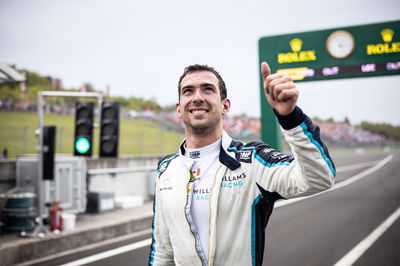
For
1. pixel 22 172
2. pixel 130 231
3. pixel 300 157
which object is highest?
pixel 300 157

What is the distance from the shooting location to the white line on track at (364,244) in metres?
6.46

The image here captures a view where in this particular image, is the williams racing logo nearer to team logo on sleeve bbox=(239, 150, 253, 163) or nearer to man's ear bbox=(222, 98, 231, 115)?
team logo on sleeve bbox=(239, 150, 253, 163)

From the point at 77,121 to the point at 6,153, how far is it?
12.2m

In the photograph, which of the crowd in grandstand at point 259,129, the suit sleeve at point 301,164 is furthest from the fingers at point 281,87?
the crowd in grandstand at point 259,129

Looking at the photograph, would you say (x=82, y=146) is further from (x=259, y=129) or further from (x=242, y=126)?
(x=242, y=126)

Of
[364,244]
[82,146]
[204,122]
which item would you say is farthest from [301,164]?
[364,244]

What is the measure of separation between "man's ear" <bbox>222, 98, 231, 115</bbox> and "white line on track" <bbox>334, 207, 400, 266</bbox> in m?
4.98

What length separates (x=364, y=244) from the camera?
7.63 meters

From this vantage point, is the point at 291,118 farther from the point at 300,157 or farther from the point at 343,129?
the point at 343,129

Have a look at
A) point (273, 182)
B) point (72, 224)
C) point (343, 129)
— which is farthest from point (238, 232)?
point (343, 129)

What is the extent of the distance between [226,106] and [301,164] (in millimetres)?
716

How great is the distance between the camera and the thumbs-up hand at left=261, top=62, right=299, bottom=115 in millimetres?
1601

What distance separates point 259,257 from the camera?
211cm

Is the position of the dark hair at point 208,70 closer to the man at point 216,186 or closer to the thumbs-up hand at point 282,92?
the man at point 216,186
